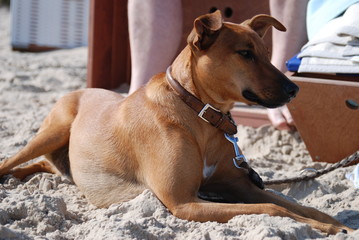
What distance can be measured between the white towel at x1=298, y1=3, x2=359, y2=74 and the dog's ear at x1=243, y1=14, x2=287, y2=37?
513 mm

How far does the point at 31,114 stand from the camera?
4.93 meters

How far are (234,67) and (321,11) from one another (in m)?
1.50

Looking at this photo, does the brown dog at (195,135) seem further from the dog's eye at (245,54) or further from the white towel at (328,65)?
the white towel at (328,65)

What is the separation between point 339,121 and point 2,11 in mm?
11037

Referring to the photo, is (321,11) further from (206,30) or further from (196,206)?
(196,206)

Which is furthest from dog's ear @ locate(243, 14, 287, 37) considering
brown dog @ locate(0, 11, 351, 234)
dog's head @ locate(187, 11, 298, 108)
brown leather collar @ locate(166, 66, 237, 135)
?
brown leather collar @ locate(166, 66, 237, 135)

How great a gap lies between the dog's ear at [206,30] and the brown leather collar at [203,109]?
213 mm

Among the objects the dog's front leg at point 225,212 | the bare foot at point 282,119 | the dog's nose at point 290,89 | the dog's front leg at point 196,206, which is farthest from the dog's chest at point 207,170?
the bare foot at point 282,119

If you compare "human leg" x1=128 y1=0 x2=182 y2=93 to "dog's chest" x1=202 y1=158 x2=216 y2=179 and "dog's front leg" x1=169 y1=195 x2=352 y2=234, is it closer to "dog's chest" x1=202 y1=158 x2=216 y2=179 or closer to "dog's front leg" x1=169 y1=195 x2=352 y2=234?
"dog's chest" x1=202 y1=158 x2=216 y2=179

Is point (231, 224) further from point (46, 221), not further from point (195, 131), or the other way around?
point (46, 221)

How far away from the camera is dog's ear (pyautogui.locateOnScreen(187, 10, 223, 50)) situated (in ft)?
9.19

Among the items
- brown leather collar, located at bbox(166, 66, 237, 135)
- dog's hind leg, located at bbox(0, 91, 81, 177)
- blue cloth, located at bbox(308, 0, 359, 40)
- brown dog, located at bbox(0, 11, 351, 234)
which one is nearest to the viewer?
brown dog, located at bbox(0, 11, 351, 234)

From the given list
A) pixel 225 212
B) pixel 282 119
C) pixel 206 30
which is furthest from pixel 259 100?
pixel 282 119

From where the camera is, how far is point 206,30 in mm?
2857
